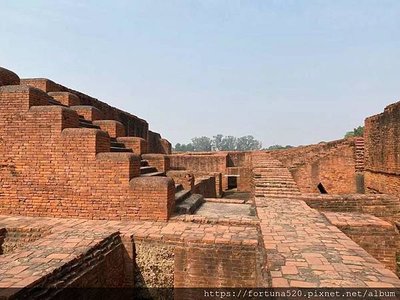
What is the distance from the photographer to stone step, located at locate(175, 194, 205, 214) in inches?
215

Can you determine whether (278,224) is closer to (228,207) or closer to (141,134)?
(228,207)

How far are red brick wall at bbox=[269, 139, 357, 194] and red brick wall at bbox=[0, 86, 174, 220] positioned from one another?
34.7ft

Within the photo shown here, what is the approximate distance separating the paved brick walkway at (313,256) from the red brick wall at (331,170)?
9.24 m

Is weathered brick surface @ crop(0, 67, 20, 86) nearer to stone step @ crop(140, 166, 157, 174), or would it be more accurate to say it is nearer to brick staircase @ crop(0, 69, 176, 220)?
brick staircase @ crop(0, 69, 176, 220)

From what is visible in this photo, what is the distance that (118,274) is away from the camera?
162 inches

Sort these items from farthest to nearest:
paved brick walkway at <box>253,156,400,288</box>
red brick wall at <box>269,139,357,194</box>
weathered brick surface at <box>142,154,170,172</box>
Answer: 1. red brick wall at <box>269,139,357,194</box>
2. weathered brick surface at <box>142,154,170,172</box>
3. paved brick walkway at <box>253,156,400,288</box>

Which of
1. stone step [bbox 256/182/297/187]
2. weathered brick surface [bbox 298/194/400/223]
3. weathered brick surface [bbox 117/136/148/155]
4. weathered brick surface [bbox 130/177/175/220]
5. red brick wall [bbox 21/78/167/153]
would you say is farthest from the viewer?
weathered brick surface [bbox 117/136/148/155]

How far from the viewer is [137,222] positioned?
4.96 meters

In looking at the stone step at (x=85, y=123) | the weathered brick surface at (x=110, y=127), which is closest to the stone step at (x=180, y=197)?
the weathered brick surface at (x=110, y=127)

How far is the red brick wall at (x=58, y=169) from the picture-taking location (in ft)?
16.8

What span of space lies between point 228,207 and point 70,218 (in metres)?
3.54

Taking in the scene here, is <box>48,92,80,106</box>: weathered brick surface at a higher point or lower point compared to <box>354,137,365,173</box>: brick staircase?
higher

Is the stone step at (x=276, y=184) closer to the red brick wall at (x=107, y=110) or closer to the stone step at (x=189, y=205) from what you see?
the stone step at (x=189, y=205)

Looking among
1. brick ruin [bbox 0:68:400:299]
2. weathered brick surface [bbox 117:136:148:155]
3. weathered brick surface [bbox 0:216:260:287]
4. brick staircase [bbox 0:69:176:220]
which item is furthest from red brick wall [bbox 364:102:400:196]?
weathered brick surface [bbox 117:136:148:155]
